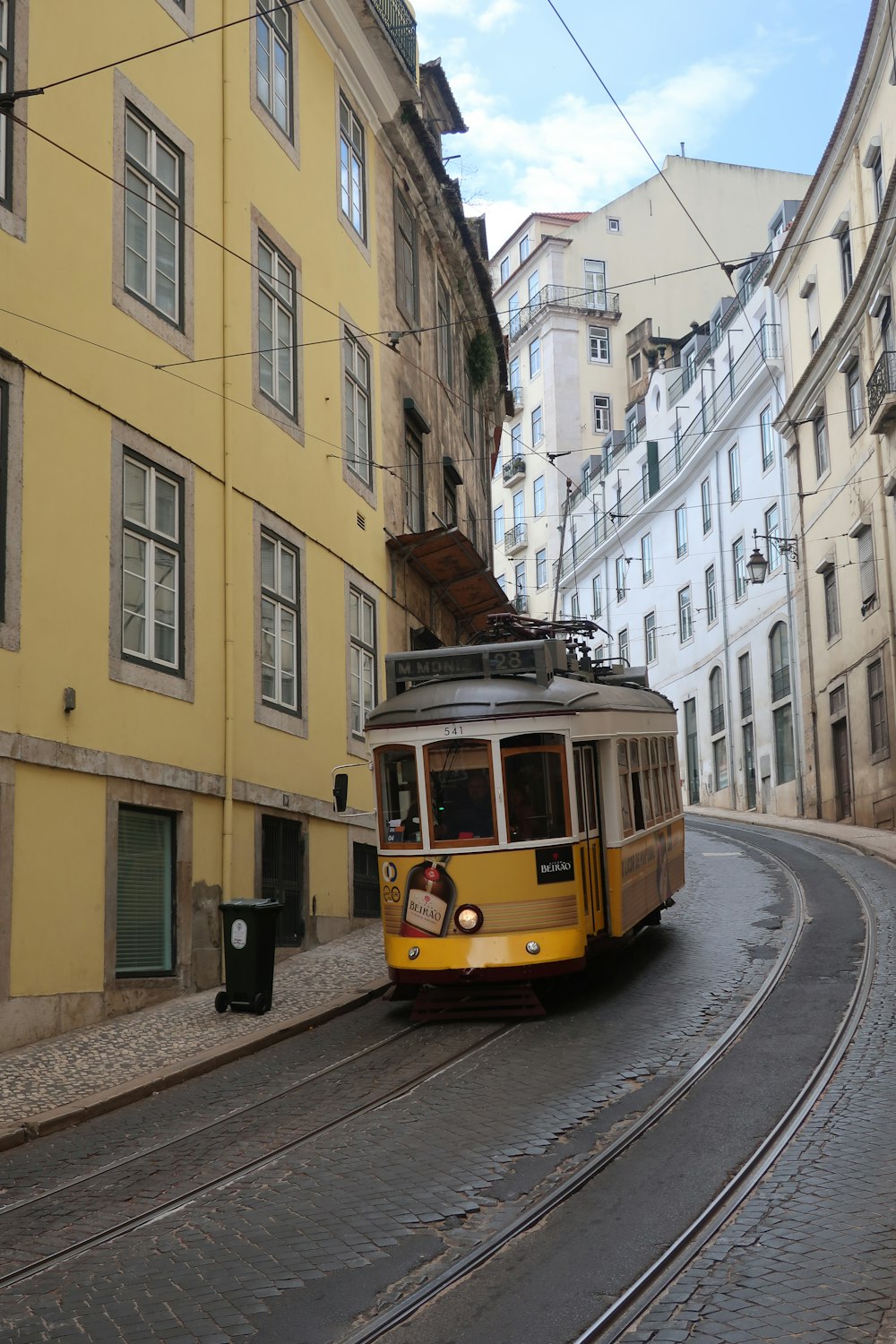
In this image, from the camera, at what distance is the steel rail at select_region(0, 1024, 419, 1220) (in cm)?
727

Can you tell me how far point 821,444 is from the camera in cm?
A: 3538

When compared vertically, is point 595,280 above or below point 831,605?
above

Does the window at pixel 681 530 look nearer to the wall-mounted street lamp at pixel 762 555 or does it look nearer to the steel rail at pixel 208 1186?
the wall-mounted street lamp at pixel 762 555

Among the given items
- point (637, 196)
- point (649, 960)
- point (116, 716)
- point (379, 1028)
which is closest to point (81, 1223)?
point (379, 1028)

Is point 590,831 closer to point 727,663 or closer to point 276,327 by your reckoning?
point 276,327

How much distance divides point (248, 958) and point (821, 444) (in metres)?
26.6

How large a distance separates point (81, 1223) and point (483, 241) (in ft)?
85.7

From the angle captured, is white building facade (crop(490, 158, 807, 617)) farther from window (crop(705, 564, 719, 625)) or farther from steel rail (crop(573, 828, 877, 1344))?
steel rail (crop(573, 828, 877, 1344))

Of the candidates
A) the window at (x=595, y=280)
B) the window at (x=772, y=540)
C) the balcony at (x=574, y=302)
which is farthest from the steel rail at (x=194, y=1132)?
the window at (x=595, y=280)

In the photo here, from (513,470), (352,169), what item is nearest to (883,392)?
(352,169)

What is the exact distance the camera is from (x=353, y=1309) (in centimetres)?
550

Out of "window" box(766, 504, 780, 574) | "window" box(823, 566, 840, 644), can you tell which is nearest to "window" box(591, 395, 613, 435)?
"window" box(766, 504, 780, 574)

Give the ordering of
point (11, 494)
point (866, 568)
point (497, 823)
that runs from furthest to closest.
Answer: point (866, 568) → point (497, 823) → point (11, 494)

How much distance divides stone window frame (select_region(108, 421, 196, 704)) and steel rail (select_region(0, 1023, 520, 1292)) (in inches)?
185
